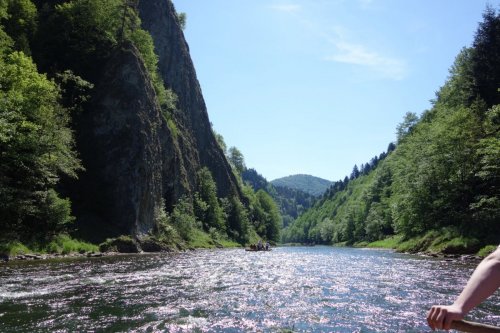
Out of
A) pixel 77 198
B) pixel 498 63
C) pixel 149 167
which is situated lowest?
pixel 77 198

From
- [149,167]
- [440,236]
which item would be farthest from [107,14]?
[440,236]

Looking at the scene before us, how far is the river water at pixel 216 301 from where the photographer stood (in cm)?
1298

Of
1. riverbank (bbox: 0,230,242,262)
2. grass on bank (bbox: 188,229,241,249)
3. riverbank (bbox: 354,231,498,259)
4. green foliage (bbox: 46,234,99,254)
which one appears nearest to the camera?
riverbank (bbox: 0,230,242,262)

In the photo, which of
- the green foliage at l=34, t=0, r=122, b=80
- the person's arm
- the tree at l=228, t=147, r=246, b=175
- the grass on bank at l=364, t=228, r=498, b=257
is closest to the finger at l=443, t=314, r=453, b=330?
the person's arm

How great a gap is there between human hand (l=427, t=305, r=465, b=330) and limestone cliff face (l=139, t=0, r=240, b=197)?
92709 mm

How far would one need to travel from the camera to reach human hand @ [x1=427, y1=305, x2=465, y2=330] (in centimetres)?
286

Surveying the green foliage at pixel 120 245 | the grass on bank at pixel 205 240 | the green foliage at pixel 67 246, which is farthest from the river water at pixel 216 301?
the grass on bank at pixel 205 240

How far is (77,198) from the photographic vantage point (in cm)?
5234

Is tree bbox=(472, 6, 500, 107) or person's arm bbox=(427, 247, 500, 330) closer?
person's arm bbox=(427, 247, 500, 330)

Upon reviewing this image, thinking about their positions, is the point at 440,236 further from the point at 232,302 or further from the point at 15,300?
the point at 15,300

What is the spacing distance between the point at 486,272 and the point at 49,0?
7913 cm

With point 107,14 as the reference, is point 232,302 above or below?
below

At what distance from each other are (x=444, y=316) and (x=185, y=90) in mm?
112042

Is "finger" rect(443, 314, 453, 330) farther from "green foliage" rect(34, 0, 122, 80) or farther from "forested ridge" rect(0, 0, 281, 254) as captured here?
"green foliage" rect(34, 0, 122, 80)
